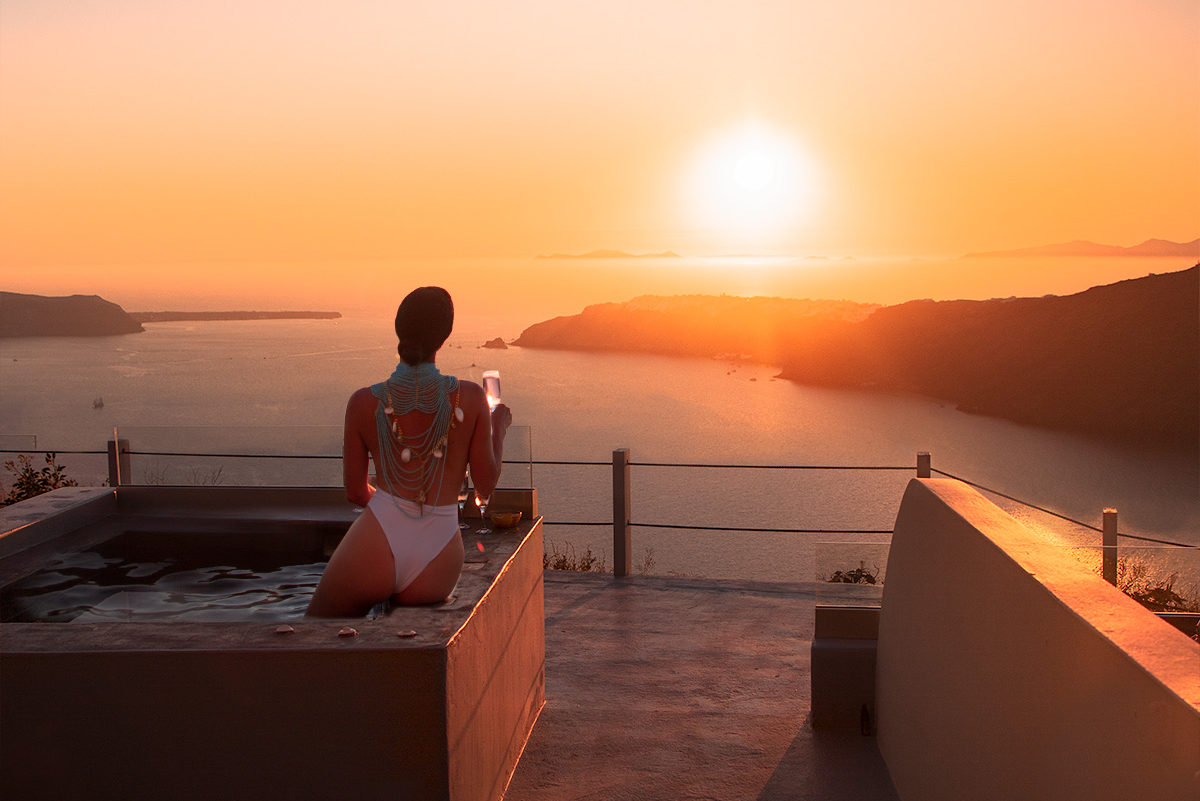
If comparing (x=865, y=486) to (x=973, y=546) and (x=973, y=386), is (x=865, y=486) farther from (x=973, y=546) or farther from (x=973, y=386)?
(x=973, y=546)

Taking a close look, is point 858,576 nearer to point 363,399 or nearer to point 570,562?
point 363,399

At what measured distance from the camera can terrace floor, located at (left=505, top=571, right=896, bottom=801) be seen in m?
3.00

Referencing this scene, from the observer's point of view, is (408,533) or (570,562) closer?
(408,533)

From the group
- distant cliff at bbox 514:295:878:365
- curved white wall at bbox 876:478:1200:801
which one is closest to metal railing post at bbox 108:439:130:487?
curved white wall at bbox 876:478:1200:801

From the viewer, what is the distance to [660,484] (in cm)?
4312

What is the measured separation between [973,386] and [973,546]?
5140 cm

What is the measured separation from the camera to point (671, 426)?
174ft

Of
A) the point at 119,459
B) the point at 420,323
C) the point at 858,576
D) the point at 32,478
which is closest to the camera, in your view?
the point at 420,323

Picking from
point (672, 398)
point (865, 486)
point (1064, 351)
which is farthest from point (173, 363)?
point (1064, 351)

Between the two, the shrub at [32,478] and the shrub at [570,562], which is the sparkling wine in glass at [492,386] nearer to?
the shrub at [570,562]

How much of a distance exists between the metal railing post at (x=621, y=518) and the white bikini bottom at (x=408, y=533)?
10.7 ft

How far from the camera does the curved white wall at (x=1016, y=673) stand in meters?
1.25

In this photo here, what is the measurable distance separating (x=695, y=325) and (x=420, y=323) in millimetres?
46842

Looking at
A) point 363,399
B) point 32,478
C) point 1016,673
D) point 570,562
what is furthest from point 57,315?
point 1016,673
